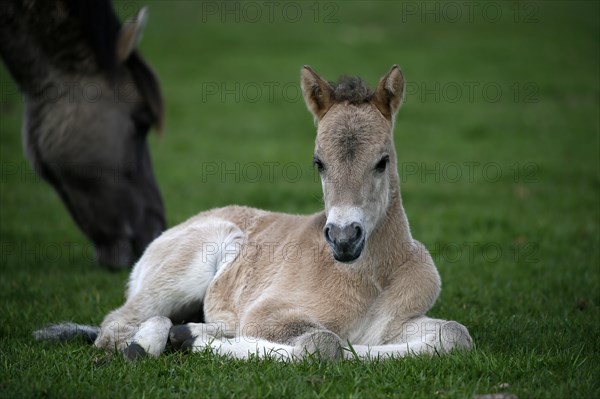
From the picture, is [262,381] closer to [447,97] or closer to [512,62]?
[447,97]

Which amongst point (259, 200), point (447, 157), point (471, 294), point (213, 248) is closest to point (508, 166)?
point (447, 157)

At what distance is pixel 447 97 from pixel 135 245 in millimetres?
17162

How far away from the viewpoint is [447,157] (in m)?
17.3

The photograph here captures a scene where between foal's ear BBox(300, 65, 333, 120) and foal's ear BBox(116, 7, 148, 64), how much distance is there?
Answer: 3834 mm

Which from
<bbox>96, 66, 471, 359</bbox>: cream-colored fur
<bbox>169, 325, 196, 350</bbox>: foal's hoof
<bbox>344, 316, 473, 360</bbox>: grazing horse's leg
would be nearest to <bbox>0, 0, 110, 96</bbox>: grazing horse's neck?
<bbox>96, 66, 471, 359</bbox>: cream-colored fur

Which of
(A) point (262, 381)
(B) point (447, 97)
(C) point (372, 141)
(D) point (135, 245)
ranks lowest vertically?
(B) point (447, 97)

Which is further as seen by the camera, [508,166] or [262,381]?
[508,166]

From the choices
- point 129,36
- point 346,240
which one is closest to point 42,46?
point 129,36

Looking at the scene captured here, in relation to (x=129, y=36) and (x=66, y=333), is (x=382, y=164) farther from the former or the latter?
(x=129, y=36)

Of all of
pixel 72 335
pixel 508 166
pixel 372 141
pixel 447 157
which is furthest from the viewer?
pixel 447 157

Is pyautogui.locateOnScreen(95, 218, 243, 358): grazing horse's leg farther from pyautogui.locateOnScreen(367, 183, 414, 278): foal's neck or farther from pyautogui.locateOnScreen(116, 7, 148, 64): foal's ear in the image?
pyautogui.locateOnScreen(116, 7, 148, 64): foal's ear

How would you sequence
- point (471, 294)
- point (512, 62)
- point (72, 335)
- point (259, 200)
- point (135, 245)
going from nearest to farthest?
point (72, 335) < point (471, 294) < point (135, 245) < point (259, 200) < point (512, 62)

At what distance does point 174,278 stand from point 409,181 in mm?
9502

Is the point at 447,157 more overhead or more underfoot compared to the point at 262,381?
more underfoot
